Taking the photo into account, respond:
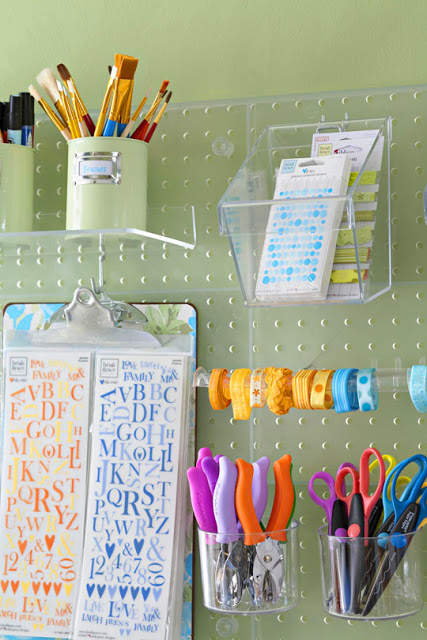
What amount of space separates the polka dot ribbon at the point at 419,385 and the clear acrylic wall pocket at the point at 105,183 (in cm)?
47

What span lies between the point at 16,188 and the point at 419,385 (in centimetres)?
69

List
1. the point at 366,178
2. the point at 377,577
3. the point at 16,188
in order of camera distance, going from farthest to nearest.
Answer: the point at 16,188 → the point at 366,178 → the point at 377,577

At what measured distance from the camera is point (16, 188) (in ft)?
4.34

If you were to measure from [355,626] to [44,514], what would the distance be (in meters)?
0.52

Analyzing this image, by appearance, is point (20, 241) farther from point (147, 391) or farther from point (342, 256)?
point (342, 256)

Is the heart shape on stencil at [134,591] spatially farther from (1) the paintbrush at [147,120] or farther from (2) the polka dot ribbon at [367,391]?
(1) the paintbrush at [147,120]

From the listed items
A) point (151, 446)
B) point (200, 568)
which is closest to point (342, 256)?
point (151, 446)

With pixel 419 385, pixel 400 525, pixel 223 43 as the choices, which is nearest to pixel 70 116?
pixel 223 43

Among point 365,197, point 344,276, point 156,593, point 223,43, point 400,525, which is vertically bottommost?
point 156,593

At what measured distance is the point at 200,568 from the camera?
131 cm

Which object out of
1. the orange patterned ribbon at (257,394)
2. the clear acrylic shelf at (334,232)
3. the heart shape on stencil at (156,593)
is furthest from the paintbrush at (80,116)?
the heart shape on stencil at (156,593)

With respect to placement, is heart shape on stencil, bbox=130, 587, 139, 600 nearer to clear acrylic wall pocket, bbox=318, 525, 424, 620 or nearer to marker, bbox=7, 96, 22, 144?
clear acrylic wall pocket, bbox=318, 525, 424, 620

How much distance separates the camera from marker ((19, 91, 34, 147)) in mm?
1332

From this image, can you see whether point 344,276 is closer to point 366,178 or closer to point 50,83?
point 366,178
